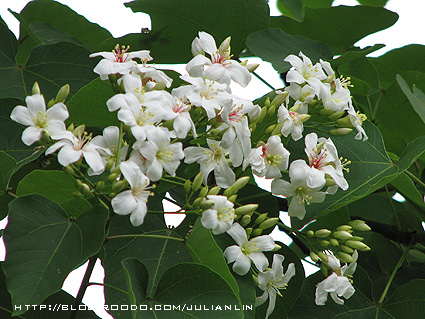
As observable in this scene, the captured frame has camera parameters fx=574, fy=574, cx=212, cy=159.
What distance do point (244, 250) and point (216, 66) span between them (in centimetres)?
32

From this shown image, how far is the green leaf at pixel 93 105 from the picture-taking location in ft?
3.55

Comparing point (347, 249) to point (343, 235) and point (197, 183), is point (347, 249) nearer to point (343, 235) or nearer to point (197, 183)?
point (343, 235)

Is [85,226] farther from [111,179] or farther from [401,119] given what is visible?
[401,119]

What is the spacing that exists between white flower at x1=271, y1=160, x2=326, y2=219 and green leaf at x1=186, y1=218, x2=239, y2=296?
16cm

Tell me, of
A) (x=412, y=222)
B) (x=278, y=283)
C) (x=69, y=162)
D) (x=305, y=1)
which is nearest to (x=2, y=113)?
(x=69, y=162)

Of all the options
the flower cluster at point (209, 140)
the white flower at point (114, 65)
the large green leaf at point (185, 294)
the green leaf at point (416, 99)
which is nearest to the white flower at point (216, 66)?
the flower cluster at point (209, 140)

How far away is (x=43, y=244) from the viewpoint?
87 centimetres

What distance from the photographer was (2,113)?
112cm

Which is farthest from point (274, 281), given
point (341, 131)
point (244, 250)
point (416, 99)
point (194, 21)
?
point (194, 21)

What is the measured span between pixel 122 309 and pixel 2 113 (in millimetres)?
448

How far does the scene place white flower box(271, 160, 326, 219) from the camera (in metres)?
0.99

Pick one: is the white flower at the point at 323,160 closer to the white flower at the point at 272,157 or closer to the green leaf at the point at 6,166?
the white flower at the point at 272,157

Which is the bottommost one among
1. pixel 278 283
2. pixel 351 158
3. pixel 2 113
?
pixel 278 283

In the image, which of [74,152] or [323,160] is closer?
[74,152]
